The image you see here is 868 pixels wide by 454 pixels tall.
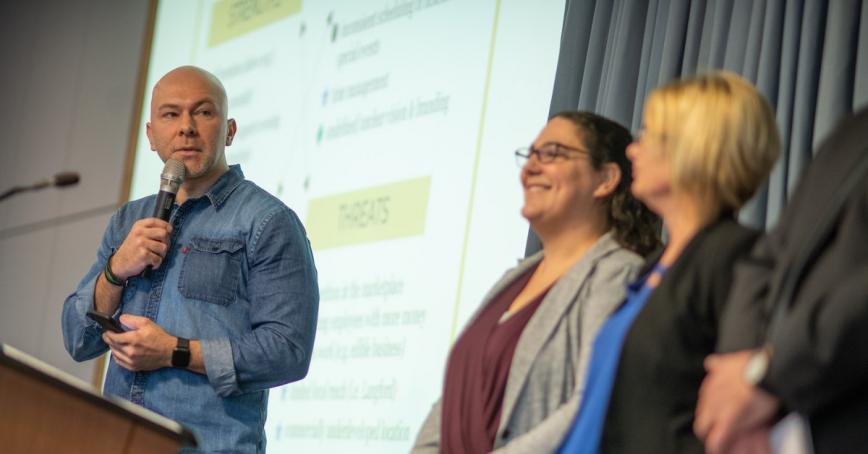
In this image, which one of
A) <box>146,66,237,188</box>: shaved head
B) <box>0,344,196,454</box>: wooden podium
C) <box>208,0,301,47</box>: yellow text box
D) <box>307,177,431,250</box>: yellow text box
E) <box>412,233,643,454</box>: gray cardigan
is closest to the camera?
<box>412,233,643,454</box>: gray cardigan

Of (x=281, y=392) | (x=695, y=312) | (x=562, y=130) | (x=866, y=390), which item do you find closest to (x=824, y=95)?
(x=562, y=130)

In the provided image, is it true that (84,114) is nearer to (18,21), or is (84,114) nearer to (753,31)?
(18,21)

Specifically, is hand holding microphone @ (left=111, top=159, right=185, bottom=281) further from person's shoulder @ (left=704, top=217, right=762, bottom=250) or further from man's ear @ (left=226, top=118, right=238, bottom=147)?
person's shoulder @ (left=704, top=217, right=762, bottom=250)

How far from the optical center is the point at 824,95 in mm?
2883

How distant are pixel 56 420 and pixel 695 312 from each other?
1284 millimetres

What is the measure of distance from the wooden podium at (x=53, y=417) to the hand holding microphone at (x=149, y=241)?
1.55 ft

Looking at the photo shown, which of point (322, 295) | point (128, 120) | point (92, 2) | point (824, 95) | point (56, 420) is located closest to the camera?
point (56, 420)

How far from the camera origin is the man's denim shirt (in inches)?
108

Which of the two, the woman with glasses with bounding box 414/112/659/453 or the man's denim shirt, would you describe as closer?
the woman with glasses with bounding box 414/112/659/453

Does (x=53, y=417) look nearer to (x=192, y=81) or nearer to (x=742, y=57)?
(x=192, y=81)

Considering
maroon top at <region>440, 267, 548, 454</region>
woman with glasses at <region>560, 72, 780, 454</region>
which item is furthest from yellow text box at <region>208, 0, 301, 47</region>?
woman with glasses at <region>560, 72, 780, 454</region>

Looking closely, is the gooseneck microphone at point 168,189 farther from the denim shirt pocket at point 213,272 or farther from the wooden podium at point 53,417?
the wooden podium at point 53,417

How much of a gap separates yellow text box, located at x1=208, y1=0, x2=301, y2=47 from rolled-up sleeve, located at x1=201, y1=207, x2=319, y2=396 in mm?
2310

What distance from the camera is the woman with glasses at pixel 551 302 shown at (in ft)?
7.13
